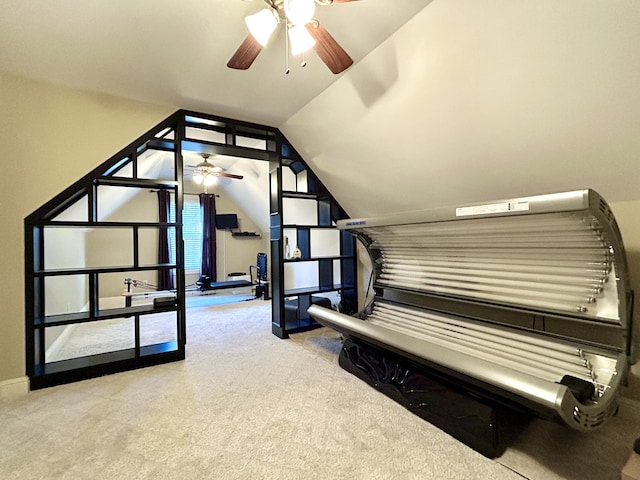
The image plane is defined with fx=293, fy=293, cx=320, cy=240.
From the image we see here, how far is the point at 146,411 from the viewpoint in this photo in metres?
1.98

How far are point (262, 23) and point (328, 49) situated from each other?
1.19ft

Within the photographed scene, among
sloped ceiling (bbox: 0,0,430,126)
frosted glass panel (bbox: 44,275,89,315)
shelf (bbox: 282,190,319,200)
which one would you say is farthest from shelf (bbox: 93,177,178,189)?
shelf (bbox: 282,190,319,200)

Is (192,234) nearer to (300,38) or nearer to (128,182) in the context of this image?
(128,182)

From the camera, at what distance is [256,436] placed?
67.4 inches

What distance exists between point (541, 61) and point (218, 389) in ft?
9.74

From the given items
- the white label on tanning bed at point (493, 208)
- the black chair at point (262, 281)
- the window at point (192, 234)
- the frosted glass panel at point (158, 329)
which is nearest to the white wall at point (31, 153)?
the frosted glass panel at point (158, 329)

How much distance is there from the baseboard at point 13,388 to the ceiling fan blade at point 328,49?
10.6ft

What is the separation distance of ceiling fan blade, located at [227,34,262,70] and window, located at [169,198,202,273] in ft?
19.8

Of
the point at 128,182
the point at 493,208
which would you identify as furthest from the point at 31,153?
the point at 493,208

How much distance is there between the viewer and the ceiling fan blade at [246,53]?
60.5 inches

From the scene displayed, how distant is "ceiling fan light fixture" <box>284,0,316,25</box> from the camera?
1.28 meters

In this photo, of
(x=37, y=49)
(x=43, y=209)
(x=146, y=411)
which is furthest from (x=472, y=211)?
(x=43, y=209)

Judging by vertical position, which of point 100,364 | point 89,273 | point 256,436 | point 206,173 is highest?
point 206,173

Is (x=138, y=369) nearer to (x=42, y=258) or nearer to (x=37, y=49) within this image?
(x=42, y=258)
